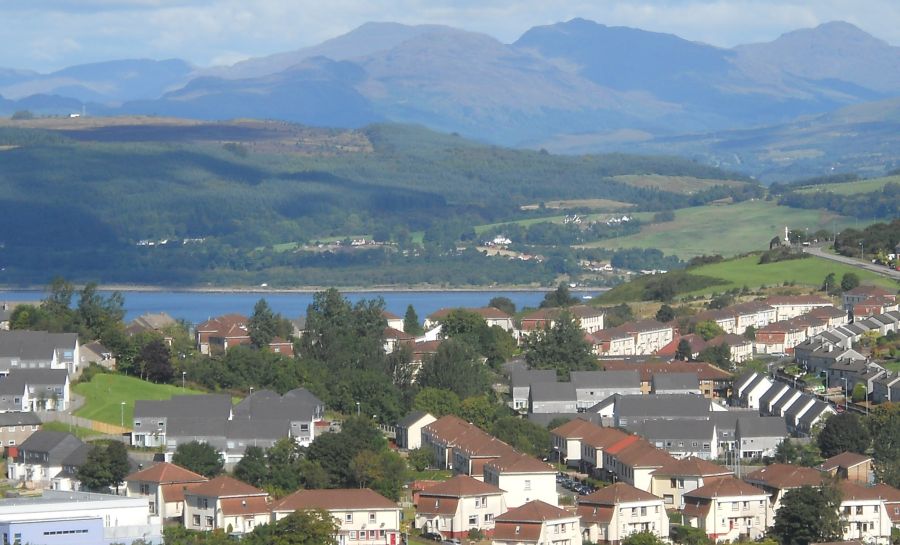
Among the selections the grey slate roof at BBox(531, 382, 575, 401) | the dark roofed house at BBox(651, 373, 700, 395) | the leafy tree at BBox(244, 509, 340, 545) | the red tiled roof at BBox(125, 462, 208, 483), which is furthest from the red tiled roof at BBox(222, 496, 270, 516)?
the dark roofed house at BBox(651, 373, 700, 395)

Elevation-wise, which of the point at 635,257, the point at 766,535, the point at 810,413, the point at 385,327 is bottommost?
the point at 766,535

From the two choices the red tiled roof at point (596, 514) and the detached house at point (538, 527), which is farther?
the red tiled roof at point (596, 514)

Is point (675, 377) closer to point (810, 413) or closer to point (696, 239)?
point (810, 413)

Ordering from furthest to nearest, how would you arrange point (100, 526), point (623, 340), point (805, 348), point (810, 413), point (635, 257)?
point (635, 257)
point (623, 340)
point (805, 348)
point (810, 413)
point (100, 526)

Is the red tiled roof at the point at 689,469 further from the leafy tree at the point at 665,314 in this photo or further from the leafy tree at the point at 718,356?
the leafy tree at the point at 665,314

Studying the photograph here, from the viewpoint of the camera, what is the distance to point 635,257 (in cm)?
11219

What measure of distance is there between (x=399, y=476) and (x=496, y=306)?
29.4m

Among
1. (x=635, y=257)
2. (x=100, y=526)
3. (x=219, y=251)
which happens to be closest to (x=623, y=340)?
(x=100, y=526)

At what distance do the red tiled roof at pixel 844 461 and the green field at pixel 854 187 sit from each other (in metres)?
90.7

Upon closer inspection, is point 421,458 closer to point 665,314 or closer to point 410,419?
point 410,419

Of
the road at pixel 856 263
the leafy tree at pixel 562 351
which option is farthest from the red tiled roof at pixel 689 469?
the road at pixel 856 263

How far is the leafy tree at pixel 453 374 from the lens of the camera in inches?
1624

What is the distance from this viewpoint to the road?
61781 mm

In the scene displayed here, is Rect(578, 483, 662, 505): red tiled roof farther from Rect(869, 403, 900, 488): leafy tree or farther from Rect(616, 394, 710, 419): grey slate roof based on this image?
Rect(616, 394, 710, 419): grey slate roof
